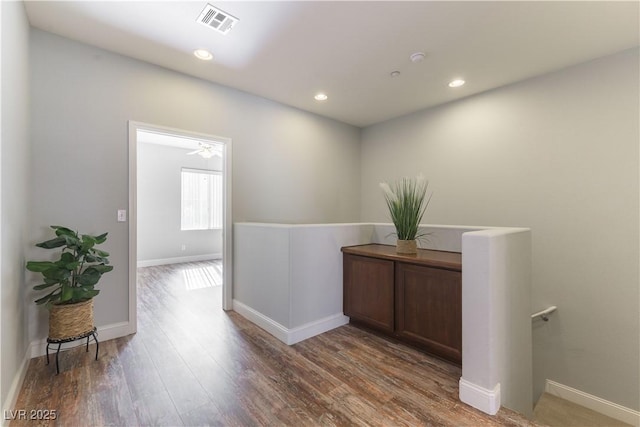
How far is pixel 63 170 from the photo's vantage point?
7.82ft

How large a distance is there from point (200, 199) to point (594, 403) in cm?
735

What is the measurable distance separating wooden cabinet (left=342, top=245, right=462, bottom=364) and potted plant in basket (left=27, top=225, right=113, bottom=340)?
2234 millimetres

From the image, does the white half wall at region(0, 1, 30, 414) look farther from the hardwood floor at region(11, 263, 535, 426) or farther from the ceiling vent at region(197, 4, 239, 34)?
the ceiling vent at region(197, 4, 239, 34)

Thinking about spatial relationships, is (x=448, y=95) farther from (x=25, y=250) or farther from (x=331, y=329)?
(x=25, y=250)

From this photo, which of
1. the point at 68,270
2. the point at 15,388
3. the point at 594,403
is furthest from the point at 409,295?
the point at 15,388

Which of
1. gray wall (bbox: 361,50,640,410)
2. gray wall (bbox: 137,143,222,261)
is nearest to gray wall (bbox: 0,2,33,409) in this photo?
gray wall (bbox: 137,143,222,261)

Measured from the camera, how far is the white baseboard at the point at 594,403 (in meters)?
2.49

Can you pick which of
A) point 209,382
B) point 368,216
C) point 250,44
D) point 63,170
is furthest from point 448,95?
point 63,170

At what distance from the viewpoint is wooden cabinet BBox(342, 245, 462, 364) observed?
2107mm

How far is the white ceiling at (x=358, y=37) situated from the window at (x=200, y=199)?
3.99m

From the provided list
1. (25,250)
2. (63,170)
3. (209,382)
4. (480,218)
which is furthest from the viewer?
(480,218)

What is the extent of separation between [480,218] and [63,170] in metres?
4.47

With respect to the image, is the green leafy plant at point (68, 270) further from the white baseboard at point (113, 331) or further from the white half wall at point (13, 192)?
the white baseboard at point (113, 331)

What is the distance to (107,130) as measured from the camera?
102 inches
